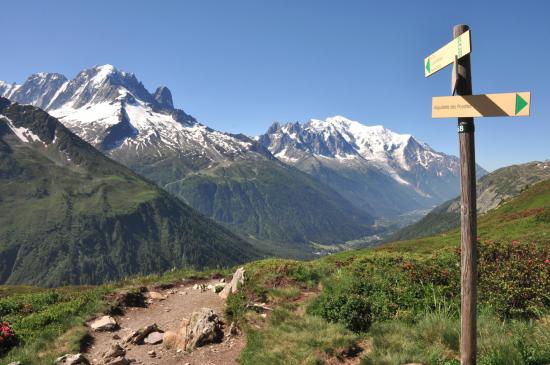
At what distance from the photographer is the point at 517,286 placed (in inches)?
542

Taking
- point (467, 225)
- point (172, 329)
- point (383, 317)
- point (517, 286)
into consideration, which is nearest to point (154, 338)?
point (172, 329)

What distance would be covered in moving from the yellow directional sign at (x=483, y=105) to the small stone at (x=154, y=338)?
13.7m

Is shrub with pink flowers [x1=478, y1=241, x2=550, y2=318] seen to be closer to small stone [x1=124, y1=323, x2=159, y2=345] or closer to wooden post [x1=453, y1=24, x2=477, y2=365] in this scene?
wooden post [x1=453, y1=24, x2=477, y2=365]

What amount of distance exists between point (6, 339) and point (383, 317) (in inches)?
601

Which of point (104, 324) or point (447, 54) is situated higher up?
point (447, 54)

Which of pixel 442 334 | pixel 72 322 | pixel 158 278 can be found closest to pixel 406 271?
pixel 442 334

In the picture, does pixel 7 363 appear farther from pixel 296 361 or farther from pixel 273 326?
pixel 296 361

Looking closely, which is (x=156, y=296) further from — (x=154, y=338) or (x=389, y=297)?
(x=389, y=297)

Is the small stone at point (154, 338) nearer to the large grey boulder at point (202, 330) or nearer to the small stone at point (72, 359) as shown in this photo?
the large grey boulder at point (202, 330)

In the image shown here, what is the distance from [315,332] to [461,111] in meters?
8.39

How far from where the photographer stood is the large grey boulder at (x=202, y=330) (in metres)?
15.1

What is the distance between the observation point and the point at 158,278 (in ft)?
93.8

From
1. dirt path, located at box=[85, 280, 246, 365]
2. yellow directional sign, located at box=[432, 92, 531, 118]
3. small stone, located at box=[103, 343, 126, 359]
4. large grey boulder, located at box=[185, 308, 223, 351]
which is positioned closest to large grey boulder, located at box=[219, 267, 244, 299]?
dirt path, located at box=[85, 280, 246, 365]

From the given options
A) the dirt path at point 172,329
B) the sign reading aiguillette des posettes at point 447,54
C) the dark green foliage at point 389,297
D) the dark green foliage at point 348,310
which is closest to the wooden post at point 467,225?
the sign reading aiguillette des posettes at point 447,54
